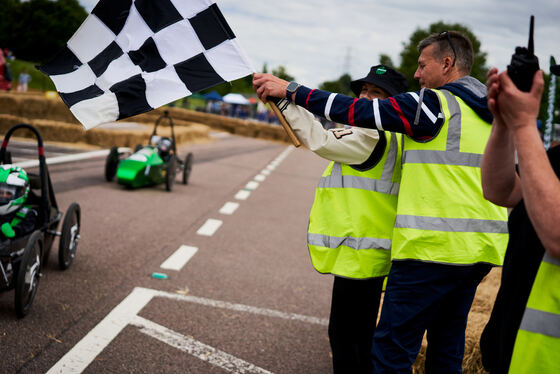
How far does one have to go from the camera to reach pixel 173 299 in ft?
17.1

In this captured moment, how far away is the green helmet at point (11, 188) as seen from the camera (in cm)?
464

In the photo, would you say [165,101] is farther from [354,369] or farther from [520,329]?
[520,329]

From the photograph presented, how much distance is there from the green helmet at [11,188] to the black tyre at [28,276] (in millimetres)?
357

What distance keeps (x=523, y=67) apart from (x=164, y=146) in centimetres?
1060

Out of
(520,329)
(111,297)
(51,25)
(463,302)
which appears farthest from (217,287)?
(51,25)

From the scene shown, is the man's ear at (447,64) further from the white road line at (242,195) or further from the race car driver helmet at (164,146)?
the race car driver helmet at (164,146)

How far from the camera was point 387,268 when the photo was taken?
3076 millimetres

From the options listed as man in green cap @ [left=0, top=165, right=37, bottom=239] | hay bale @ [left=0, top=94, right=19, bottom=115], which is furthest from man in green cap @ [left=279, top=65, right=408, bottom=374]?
hay bale @ [left=0, top=94, right=19, bottom=115]

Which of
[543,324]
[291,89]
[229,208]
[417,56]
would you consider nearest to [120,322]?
[291,89]

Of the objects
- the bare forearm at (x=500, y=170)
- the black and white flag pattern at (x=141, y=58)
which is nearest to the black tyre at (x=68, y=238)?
the black and white flag pattern at (x=141, y=58)

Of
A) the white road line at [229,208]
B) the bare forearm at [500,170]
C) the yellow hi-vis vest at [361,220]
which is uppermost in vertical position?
the bare forearm at [500,170]

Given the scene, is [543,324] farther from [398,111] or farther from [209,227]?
[209,227]

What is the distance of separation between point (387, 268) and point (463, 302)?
41cm

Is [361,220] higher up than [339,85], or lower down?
higher up
